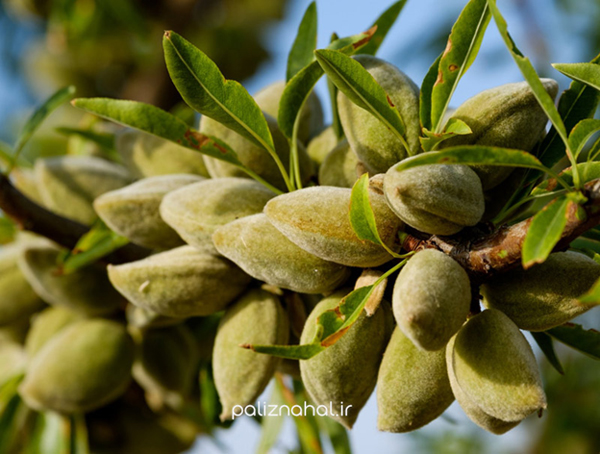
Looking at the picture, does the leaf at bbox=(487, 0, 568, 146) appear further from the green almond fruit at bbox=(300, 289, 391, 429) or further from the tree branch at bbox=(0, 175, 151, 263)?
the tree branch at bbox=(0, 175, 151, 263)

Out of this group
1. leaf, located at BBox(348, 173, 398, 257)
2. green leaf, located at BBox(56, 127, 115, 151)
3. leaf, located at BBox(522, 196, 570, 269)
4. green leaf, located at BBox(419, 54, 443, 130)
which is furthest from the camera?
green leaf, located at BBox(56, 127, 115, 151)

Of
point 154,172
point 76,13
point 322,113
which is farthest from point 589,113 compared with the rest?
point 76,13

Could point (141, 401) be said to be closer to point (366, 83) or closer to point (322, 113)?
point (322, 113)

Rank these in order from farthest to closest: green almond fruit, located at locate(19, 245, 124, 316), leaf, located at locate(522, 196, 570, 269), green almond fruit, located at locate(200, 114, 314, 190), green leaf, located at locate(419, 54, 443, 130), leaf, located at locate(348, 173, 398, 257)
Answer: green almond fruit, located at locate(19, 245, 124, 316) → green almond fruit, located at locate(200, 114, 314, 190) → green leaf, located at locate(419, 54, 443, 130) → leaf, located at locate(348, 173, 398, 257) → leaf, located at locate(522, 196, 570, 269)

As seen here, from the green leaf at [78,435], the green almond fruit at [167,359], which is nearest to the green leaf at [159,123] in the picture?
the green almond fruit at [167,359]

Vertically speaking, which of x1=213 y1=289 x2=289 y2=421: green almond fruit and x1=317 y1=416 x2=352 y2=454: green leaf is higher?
x1=213 y1=289 x2=289 y2=421: green almond fruit

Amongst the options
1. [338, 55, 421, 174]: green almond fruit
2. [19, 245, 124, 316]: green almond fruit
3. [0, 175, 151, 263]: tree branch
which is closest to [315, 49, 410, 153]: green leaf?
[338, 55, 421, 174]: green almond fruit
